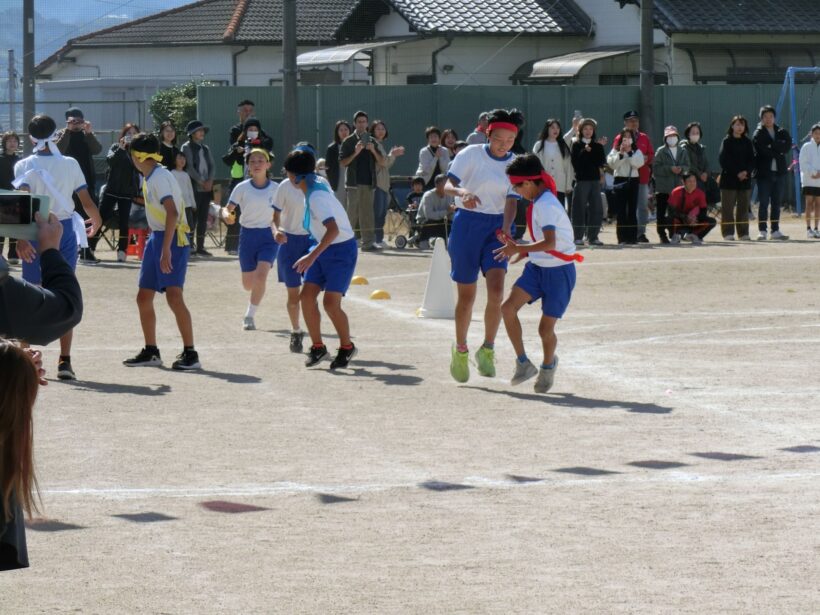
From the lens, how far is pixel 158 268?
12359mm

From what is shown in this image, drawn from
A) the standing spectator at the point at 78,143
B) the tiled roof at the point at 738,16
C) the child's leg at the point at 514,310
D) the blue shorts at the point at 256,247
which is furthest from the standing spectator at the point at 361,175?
the tiled roof at the point at 738,16

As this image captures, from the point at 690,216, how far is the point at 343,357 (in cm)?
1275

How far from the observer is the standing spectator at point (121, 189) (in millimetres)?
22203

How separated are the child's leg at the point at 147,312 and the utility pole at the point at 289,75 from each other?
1547 cm

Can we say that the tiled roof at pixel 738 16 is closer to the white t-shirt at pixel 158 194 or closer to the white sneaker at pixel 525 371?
the white t-shirt at pixel 158 194

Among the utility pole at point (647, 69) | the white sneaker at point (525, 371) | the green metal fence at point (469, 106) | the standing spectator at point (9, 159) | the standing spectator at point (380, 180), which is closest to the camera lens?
the white sneaker at point (525, 371)

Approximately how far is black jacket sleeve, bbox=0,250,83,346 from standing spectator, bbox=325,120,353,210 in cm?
1914

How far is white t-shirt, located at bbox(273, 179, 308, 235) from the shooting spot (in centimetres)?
1324

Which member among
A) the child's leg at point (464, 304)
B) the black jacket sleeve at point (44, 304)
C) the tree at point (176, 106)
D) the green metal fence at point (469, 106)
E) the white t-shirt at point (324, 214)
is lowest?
the child's leg at point (464, 304)

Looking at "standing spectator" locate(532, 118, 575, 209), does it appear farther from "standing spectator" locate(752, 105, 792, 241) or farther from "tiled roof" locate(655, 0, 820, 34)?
"tiled roof" locate(655, 0, 820, 34)

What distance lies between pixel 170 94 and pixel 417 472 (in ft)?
112

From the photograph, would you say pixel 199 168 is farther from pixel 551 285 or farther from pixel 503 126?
pixel 551 285

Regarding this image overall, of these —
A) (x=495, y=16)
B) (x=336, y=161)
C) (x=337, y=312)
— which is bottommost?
(x=337, y=312)

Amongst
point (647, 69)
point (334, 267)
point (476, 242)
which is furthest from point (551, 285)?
point (647, 69)
